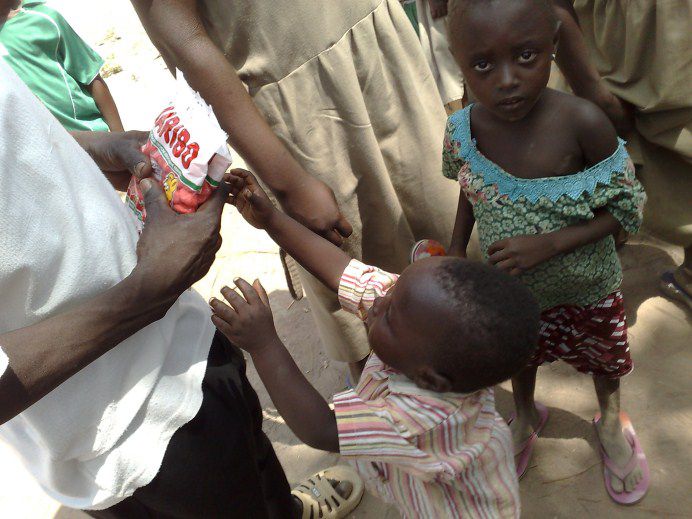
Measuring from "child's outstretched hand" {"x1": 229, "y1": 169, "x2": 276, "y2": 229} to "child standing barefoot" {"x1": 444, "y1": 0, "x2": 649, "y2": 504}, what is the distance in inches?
23.2

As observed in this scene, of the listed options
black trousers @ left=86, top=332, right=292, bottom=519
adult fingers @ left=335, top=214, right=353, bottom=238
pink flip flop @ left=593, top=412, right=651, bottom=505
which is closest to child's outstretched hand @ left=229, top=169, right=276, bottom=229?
adult fingers @ left=335, top=214, right=353, bottom=238

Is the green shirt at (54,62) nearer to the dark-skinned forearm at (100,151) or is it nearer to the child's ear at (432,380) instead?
the dark-skinned forearm at (100,151)

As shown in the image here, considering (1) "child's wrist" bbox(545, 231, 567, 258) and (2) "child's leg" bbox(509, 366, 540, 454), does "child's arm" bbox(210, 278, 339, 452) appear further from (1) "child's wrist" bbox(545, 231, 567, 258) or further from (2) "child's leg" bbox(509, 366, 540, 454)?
(2) "child's leg" bbox(509, 366, 540, 454)

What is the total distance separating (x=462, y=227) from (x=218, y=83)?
0.86 metres

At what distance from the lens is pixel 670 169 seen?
2209 mm

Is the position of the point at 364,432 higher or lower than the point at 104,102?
lower

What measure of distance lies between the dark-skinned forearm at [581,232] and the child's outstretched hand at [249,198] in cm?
74

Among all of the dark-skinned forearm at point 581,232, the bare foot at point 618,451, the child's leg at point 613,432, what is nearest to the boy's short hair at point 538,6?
the dark-skinned forearm at point 581,232

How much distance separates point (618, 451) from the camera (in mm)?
1981

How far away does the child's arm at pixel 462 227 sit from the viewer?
5.96 ft

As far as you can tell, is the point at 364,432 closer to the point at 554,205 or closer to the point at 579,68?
the point at 554,205

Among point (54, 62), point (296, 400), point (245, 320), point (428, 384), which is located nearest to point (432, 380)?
point (428, 384)

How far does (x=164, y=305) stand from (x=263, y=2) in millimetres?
794

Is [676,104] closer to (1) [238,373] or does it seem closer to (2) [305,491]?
(1) [238,373]
